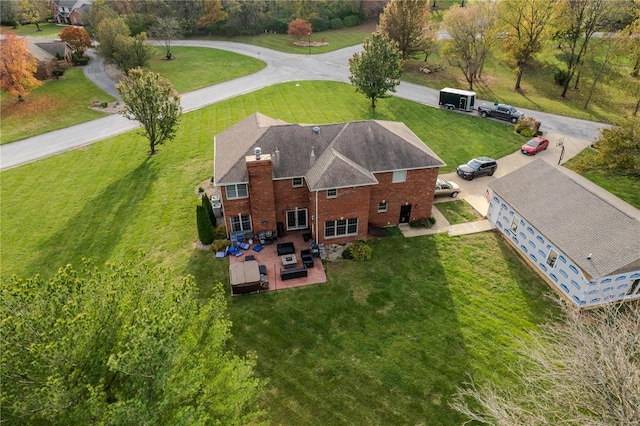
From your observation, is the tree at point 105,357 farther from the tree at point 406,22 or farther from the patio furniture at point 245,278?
the tree at point 406,22

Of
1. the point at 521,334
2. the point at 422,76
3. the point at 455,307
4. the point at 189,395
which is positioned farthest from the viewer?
the point at 422,76

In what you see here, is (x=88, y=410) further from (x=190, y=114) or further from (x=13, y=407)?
(x=190, y=114)

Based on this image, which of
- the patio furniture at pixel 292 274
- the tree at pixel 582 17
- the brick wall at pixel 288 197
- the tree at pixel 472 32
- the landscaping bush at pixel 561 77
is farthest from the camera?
the landscaping bush at pixel 561 77

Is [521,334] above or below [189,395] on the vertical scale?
below

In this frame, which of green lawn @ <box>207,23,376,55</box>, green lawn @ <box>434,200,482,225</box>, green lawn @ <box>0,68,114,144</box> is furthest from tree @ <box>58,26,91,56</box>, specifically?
green lawn @ <box>434,200,482,225</box>

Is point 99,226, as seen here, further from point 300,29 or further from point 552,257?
point 300,29

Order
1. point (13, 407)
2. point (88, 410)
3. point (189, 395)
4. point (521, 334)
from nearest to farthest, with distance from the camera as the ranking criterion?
point (13, 407) < point (88, 410) < point (189, 395) < point (521, 334)

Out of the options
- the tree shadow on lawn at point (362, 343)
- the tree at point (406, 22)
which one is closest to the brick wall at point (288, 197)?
the tree shadow on lawn at point (362, 343)

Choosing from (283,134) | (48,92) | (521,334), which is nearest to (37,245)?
(283,134)

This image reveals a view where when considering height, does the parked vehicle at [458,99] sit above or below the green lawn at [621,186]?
above
